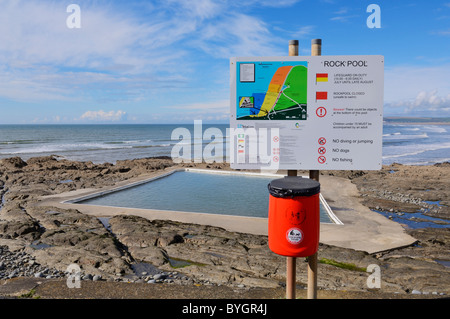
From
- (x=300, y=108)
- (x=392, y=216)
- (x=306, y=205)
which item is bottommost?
(x=392, y=216)

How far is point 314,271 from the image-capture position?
3742mm

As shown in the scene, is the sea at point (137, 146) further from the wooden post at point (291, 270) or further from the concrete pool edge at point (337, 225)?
the wooden post at point (291, 270)

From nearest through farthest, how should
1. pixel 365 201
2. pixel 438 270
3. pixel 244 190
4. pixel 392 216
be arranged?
1. pixel 438 270
2. pixel 392 216
3. pixel 365 201
4. pixel 244 190

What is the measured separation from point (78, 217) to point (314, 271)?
24.1 ft

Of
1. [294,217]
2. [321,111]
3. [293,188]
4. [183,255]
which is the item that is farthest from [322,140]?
[183,255]

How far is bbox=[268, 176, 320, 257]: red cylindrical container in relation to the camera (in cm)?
330

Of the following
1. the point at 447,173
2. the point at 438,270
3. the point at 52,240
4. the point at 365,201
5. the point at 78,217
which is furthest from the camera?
the point at 447,173

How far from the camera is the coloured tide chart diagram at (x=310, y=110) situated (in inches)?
145

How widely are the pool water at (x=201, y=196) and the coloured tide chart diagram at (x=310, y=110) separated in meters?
5.94

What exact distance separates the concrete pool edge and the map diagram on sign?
4.48 meters

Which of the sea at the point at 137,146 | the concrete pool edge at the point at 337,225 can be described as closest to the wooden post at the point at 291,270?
the concrete pool edge at the point at 337,225

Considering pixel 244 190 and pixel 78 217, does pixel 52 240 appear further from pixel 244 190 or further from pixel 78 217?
pixel 244 190
